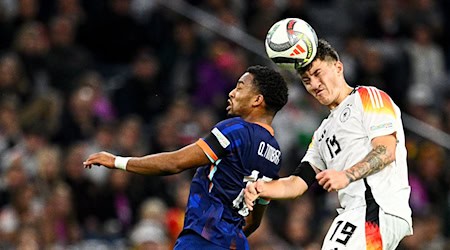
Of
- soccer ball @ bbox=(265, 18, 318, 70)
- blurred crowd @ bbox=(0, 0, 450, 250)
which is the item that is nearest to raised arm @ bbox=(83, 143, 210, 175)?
soccer ball @ bbox=(265, 18, 318, 70)

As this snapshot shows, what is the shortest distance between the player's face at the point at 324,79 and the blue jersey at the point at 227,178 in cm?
50

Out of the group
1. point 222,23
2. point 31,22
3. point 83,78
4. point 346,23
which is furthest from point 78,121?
point 346,23

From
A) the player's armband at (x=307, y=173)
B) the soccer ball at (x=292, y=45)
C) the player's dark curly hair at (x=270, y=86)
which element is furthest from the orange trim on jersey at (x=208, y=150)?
the soccer ball at (x=292, y=45)

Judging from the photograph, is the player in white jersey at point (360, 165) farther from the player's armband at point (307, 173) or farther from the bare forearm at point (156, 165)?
the bare forearm at point (156, 165)

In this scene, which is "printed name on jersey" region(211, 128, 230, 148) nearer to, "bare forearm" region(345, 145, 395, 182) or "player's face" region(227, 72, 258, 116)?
"player's face" region(227, 72, 258, 116)

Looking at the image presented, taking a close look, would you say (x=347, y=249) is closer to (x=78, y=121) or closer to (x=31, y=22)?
(x=78, y=121)

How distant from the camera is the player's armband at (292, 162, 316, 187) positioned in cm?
836

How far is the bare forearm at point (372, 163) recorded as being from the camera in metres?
7.60

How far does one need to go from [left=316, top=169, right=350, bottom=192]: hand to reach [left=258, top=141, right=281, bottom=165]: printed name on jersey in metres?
0.90

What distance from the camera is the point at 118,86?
51.5 ft

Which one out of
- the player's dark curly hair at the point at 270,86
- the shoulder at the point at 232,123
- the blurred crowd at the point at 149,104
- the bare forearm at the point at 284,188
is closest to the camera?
the bare forearm at the point at 284,188

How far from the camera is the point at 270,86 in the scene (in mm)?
8336

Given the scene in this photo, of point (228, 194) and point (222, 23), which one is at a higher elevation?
point (222, 23)

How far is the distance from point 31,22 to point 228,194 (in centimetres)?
780
